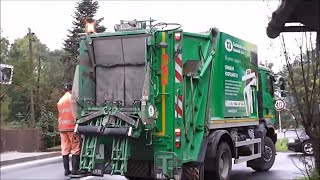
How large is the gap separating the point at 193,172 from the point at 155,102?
1.39 meters

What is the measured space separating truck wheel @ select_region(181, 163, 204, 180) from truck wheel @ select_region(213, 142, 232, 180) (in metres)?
0.55

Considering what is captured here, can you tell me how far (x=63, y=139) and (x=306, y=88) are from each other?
553 cm

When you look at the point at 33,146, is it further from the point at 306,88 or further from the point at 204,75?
the point at 306,88

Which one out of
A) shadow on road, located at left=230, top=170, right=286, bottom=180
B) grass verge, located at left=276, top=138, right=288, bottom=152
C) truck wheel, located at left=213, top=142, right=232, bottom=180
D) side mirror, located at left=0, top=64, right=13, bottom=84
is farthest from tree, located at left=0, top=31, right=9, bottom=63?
truck wheel, located at left=213, top=142, right=232, bottom=180

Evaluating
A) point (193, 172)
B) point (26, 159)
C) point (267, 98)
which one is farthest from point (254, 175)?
point (26, 159)

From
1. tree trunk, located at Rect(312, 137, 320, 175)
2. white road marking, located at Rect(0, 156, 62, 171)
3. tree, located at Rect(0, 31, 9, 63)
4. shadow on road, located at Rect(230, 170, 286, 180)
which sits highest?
tree, located at Rect(0, 31, 9, 63)

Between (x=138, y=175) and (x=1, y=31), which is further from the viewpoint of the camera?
(x=1, y=31)

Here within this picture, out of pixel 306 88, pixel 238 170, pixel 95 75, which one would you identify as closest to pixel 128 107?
pixel 95 75

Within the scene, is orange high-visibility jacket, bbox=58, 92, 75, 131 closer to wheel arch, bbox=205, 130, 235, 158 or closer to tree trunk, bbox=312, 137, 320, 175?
wheel arch, bbox=205, 130, 235, 158

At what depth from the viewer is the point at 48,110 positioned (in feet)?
69.1

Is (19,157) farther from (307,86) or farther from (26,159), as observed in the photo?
(307,86)

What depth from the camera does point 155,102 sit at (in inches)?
302

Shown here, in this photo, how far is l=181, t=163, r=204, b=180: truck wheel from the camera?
7.91 m

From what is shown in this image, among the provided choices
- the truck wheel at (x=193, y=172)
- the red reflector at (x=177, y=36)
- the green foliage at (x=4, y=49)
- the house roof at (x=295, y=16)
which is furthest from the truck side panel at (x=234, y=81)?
the green foliage at (x=4, y=49)
